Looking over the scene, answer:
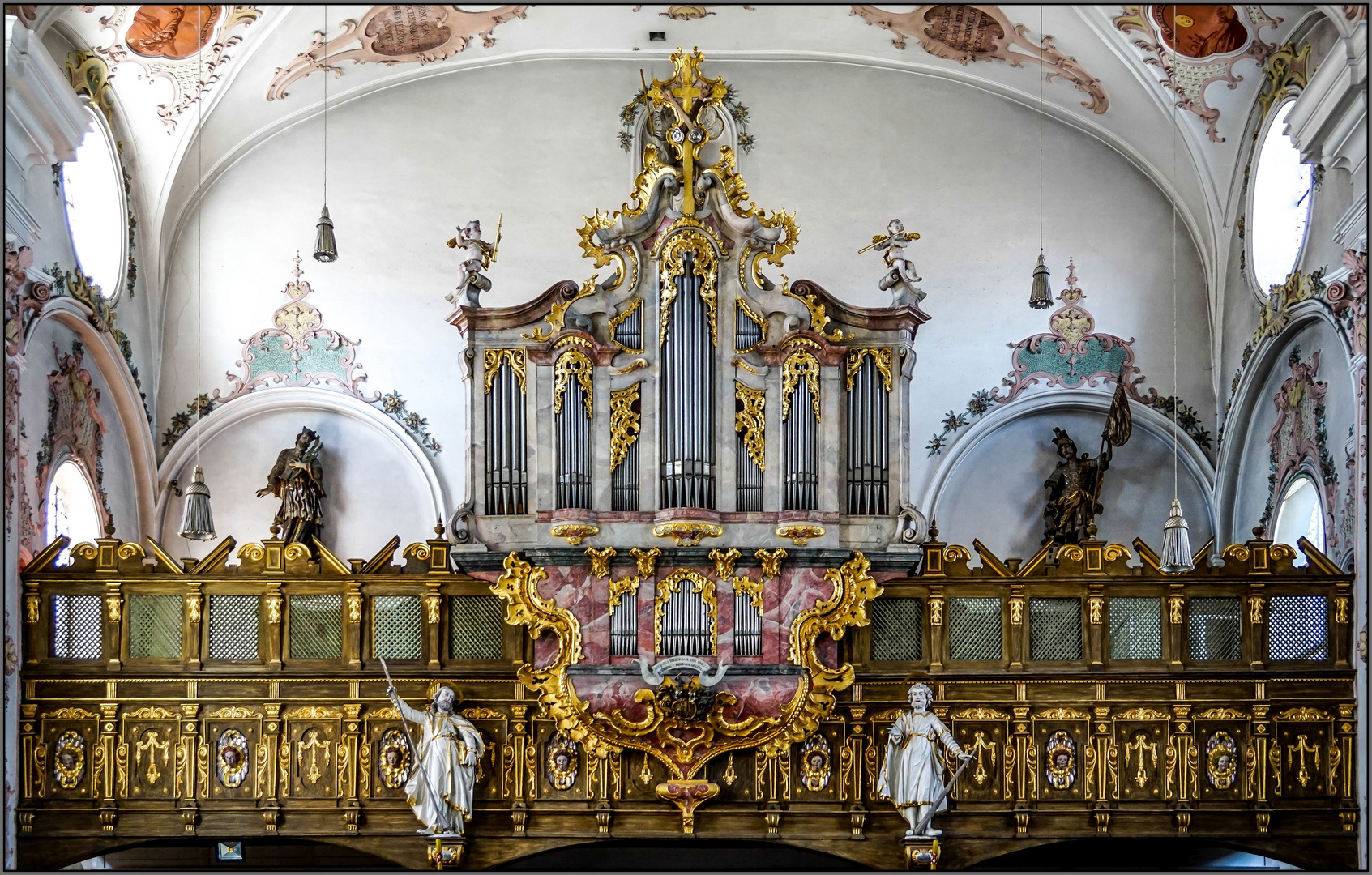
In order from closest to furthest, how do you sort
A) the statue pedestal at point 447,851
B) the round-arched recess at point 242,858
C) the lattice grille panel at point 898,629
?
1. the statue pedestal at point 447,851
2. the lattice grille panel at point 898,629
3. the round-arched recess at point 242,858

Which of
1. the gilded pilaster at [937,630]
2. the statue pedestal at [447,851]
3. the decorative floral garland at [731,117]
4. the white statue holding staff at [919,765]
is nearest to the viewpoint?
the white statue holding staff at [919,765]

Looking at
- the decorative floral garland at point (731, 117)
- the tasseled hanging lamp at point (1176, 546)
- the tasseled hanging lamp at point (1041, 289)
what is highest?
the decorative floral garland at point (731, 117)

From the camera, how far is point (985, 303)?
67.0ft

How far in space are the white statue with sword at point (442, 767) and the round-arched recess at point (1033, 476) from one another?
6.73 meters

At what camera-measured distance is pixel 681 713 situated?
16203 millimetres

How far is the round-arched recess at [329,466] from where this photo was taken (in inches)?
786

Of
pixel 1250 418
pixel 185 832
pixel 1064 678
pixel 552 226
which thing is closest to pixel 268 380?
A: pixel 552 226

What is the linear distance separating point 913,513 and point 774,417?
5.48 ft

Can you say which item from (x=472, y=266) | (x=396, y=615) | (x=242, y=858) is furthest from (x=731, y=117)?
(x=242, y=858)

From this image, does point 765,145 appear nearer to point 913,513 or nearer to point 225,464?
point 913,513

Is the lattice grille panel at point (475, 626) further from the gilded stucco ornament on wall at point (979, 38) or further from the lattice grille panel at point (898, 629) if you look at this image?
the gilded stucco ornament on wall at point (979, 38)

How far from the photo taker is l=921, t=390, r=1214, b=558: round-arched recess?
65.9 ft

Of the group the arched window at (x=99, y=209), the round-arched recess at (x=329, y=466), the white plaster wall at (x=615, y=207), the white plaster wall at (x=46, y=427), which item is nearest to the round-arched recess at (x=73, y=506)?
the white plaster wall at (x=46, y=427)

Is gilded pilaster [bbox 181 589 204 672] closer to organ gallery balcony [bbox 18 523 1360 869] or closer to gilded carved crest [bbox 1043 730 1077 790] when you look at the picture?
organ gallery balcony [bbox 18 523 1360 869]
